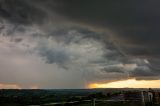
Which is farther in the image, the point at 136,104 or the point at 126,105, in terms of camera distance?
the point at 126,105

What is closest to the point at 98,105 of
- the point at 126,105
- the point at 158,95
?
the point at 126,105

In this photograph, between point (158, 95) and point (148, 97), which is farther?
point (158, 95)

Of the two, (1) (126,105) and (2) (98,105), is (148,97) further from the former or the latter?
(2) (98,105)

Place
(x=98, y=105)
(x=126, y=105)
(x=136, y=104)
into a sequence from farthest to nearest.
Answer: (x=98, y=105) → (x=126, y=105) → (x=136, y=104)

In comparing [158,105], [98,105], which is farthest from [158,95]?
[158,105]

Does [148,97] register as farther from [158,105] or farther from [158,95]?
[158,95]

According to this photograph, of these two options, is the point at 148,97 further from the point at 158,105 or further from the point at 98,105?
the point at 98,105

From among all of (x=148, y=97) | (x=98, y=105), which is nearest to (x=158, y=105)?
A: (x=148, y=97)

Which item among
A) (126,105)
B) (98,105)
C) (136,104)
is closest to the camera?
(136,104)
